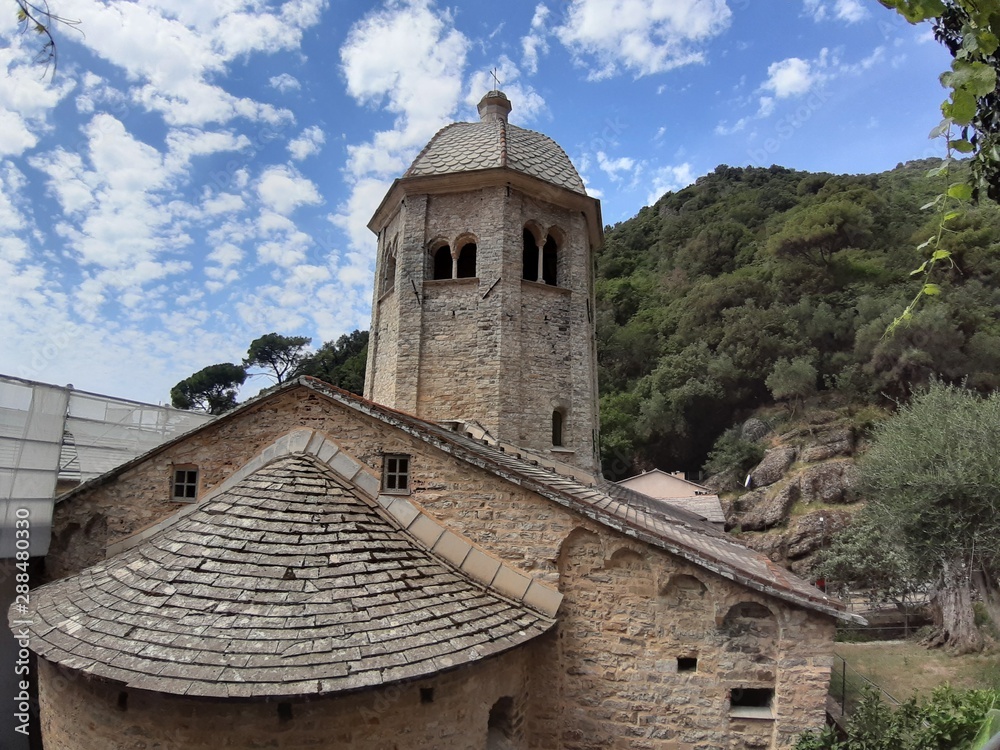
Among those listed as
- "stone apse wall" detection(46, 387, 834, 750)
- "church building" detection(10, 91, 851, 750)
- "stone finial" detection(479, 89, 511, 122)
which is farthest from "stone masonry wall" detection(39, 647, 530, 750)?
"stone finial" detection(479, 89, 511, 122)

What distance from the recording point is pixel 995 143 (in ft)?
8.39

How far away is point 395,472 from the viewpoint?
24.0 feet

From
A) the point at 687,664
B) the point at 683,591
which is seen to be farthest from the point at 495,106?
the point at 687,664

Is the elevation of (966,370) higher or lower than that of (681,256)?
lower

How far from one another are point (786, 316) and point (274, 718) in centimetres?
3925

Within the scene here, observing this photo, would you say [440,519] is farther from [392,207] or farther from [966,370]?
[966,370]

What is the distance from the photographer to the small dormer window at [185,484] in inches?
313

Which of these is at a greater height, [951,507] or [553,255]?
[553,255]

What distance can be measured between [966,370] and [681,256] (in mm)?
23519

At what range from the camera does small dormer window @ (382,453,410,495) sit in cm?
727

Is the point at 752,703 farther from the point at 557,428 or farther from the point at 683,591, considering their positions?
the point at 557,428

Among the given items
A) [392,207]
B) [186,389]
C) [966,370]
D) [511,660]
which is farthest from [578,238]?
[186,389]

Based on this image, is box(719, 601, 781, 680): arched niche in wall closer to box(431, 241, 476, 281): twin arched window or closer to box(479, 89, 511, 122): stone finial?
box(431, 241, 476, 281): twin arched window

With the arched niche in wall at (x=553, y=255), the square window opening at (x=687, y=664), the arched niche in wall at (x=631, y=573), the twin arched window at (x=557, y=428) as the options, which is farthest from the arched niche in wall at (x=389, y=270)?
the square window opening at (x=687, y=664)
